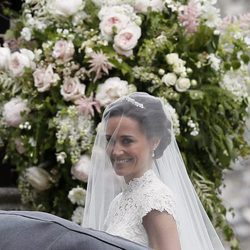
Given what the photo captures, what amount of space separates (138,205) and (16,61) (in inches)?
58.8

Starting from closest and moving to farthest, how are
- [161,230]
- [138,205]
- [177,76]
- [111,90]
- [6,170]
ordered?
1. [161,230]
2. [138,205]
3. [111,90]
4. [177,76]
5. [6,170]

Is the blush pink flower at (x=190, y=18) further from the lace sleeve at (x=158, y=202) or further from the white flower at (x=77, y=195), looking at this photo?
the lace sleeve at (x=158, y=202)

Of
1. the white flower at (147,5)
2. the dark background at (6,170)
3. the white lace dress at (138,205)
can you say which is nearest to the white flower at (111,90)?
the white flower at (147,5)

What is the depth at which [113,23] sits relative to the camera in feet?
15.9

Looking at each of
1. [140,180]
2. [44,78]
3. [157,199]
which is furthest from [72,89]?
[157,199]

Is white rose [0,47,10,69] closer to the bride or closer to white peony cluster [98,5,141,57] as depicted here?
white peony cluster [98,5,141,57]

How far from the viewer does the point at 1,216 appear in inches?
87.2

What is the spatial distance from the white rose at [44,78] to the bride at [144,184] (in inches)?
31.0

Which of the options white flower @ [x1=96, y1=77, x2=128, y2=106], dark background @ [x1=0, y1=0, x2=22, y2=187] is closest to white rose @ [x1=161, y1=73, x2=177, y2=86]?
white flower @ [x1=96, y1=77, x2=128, y2=106]

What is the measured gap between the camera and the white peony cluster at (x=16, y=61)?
16.4 feet

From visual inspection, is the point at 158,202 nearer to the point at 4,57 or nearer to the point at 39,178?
the point at 39,178

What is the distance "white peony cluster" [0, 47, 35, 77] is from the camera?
500cm

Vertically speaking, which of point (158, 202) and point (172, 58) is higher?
point (172, 58)

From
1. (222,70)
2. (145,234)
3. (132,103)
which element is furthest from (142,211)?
(222,70)
